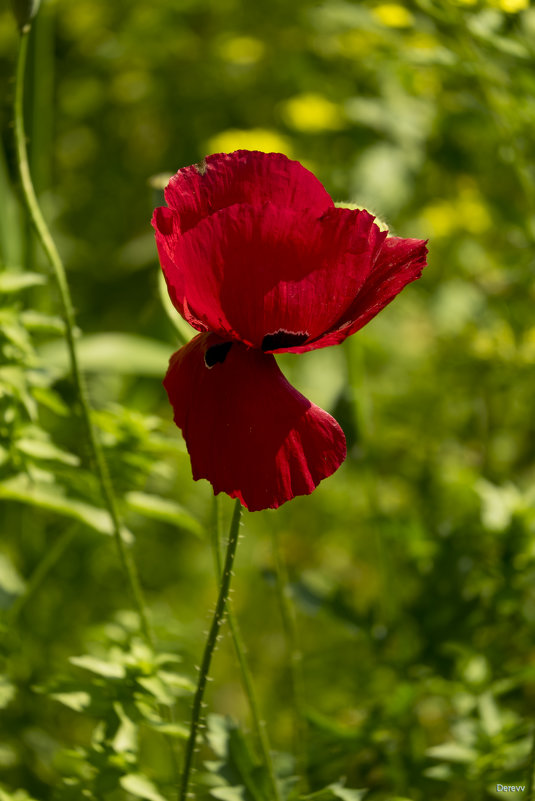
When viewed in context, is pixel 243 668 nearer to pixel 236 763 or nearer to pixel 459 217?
pixel 236 763

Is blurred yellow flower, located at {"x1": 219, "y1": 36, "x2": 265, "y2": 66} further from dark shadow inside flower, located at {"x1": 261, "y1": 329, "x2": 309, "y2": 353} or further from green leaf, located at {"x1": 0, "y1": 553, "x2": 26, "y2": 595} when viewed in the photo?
dark shadow inside flower, located at {"x1": 261, "y1": 329, "x2": 309, "y2": 353}

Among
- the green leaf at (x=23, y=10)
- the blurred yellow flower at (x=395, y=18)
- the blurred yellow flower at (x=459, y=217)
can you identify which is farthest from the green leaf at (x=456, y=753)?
the blurred yellow flower at (x=459, y=217)

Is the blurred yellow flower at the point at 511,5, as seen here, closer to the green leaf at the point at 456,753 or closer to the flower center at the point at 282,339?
the flower center at the point at 282,339

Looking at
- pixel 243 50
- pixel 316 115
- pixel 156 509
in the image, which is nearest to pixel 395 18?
pixel 316 115

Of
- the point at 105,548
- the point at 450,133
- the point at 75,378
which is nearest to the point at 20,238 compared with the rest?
the point at 105,548

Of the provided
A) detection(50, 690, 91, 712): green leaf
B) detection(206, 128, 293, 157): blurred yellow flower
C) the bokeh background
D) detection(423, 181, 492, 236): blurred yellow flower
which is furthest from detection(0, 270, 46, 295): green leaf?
detection(423, 181, 492, 236): blurred yellow flower

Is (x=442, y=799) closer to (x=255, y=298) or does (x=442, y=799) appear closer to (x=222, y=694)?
(x=255, y=298)
